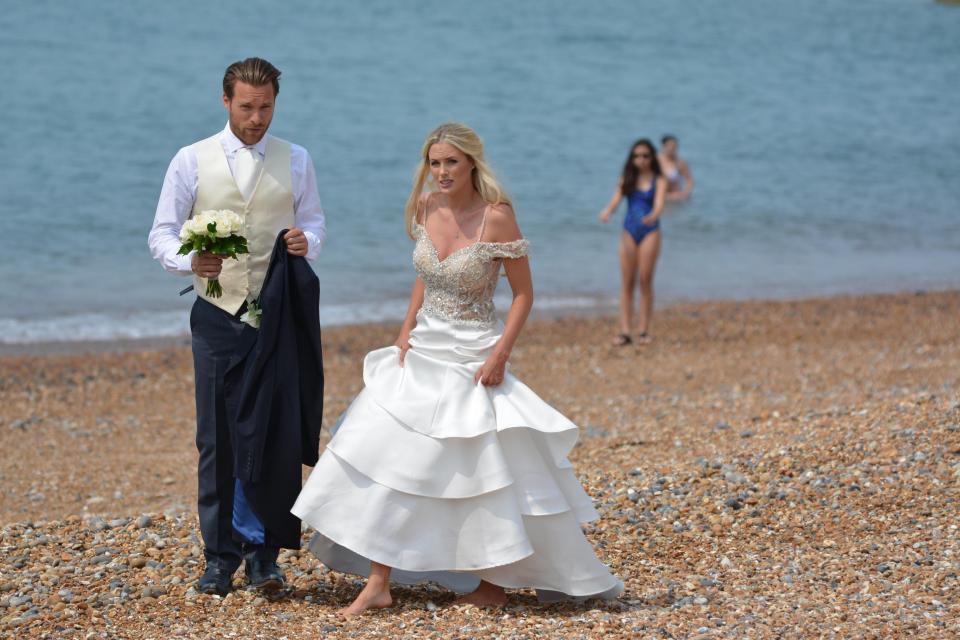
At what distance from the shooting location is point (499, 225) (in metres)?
5.25

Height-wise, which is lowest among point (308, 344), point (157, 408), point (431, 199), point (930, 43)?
point (157, 408)

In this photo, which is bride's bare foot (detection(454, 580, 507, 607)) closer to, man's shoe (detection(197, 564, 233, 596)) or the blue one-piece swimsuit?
man's shoe (detection(197, 564, 233, 596))

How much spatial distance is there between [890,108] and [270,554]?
3463 cm

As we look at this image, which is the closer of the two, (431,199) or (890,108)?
(431,199)

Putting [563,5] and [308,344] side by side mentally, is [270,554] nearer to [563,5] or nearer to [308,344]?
[308,344]

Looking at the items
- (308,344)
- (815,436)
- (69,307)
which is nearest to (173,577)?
(308,344)

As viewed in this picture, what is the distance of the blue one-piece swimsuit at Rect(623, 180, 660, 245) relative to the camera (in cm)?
1260

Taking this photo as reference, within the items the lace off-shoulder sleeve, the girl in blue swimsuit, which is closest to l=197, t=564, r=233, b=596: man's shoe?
the lace off-shoulder sleeve

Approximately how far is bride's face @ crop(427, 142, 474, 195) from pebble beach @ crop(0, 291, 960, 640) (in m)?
1.79

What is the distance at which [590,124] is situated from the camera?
1224 inches

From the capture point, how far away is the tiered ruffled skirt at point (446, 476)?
16.4ft

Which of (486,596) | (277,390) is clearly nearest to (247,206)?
(277,390)

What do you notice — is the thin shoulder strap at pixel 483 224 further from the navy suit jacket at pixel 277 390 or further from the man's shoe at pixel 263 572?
the man's shoe at pixel 263 572

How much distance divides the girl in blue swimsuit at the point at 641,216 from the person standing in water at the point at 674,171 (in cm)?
882
